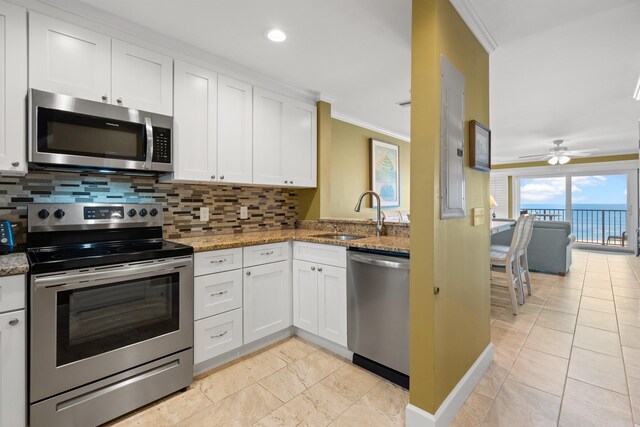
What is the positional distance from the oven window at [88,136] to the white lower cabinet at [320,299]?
56.0 inches

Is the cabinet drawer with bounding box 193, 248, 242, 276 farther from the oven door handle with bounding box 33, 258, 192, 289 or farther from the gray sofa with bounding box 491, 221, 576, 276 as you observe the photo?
the gray sofa with bounding box 491, 221, 576, 276

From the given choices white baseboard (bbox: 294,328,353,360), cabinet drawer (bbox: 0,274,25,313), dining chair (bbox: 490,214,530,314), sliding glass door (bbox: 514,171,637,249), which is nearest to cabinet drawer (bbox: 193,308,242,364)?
white baseboard (bbox: 294,328,353,360)

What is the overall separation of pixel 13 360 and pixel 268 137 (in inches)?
87.1

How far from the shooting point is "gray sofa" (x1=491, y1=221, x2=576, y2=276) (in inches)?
187

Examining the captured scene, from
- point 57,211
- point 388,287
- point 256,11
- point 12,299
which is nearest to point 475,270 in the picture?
point 388,287

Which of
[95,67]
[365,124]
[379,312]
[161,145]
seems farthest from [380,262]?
[365,124]

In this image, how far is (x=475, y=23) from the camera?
6.51 feet

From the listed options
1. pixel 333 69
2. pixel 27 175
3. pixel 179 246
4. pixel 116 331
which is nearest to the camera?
pixel 116 331

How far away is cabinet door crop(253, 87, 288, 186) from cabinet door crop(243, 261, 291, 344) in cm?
83

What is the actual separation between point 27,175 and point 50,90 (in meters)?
0.55

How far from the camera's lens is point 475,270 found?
2.08 metres

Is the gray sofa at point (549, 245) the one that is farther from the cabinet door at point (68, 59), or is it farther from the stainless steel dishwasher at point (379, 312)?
the cabinet door at point (68, 59)

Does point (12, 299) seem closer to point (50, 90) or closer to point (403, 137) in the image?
point (50, 90)

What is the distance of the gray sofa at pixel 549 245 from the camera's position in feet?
15.6
